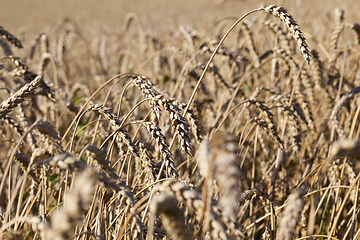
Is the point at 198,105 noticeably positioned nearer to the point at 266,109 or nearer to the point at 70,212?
the point at 266,109

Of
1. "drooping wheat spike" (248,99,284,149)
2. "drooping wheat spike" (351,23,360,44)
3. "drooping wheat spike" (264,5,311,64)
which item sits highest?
"drooping wheat spike" (351,23,360,44)

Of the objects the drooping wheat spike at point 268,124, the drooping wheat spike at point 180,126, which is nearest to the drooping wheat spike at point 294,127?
the drooping wheat spike at point 268,124

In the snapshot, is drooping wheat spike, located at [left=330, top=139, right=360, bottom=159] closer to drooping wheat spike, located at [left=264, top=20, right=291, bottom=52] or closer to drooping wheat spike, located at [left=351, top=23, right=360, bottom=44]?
drooping wheat spike, located at [left=264, top=20, right=291, bottom=52]

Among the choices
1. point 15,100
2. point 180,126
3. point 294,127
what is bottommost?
point 15,100

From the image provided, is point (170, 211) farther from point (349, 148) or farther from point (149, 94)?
point (149, 94)

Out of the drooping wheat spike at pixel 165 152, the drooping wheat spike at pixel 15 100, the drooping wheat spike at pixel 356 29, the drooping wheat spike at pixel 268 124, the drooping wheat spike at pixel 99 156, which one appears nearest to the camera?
the drooping wheat spike at pixel 99 156

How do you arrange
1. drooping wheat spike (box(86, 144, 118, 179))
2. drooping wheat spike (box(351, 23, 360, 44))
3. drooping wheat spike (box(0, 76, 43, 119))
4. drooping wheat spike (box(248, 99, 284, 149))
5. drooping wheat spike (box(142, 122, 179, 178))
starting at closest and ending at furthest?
drooping wheat spike (box(86, 144, 118, 179)) → drooping wheat spike (box(142, 122, 179, 178)) → drooping wheat spike (box(0, 76, 43, 119)) → drooping wheat spike (box(248, 99, 284, 149)) → drooping wheat spike (box(351, 23, 360, 44))

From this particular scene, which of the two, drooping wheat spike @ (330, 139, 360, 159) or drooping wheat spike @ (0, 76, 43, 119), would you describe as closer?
drooping wheat spike @ (330, 139, 360, 159)

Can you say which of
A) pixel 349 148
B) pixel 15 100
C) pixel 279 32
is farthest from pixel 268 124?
pixel 15 100

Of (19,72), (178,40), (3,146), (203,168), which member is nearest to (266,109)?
(203,168)

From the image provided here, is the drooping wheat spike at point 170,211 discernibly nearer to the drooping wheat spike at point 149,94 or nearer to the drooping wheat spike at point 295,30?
the drooping wheat spike at point 149,94

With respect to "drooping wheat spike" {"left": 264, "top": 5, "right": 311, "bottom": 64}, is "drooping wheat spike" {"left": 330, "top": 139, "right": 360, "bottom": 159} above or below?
below

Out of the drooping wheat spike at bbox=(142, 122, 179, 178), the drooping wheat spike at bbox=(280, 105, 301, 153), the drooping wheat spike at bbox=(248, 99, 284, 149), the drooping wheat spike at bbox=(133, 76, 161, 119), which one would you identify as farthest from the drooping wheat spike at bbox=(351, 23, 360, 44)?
the drooping wheat spike at bbox=(142, 122, 179, 178)

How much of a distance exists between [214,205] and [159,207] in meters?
0.22
